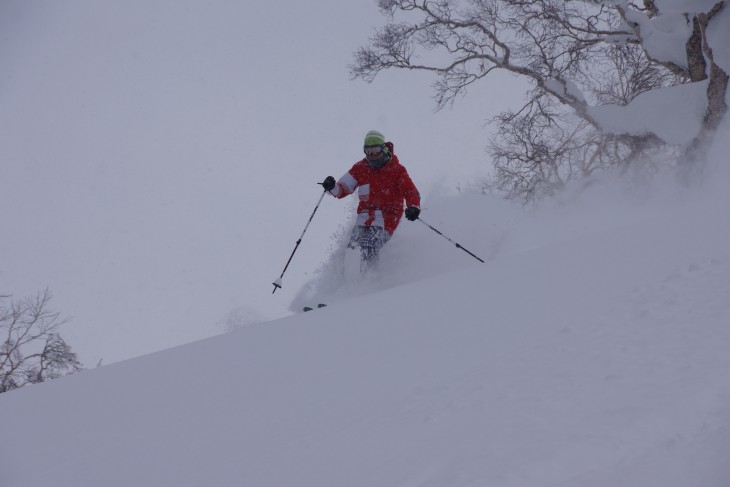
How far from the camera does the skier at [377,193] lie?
656 centimetres

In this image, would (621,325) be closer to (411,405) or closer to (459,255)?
(411,405)

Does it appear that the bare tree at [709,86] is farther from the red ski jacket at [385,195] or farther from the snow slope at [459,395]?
the red ski jacket at [385,195]

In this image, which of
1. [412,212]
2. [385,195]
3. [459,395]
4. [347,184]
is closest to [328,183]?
[347,184]

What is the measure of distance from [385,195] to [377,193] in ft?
0.37

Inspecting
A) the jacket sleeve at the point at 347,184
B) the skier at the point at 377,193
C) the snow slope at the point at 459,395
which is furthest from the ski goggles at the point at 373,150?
the snow slope at the point at 459,395

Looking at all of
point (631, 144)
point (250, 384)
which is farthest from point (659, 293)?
point (631, 144)

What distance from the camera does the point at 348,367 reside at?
224 cm

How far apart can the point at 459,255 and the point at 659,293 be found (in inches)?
207

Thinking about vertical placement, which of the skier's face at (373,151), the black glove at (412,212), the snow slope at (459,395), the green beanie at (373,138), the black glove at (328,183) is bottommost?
the snow slope at (459,395)

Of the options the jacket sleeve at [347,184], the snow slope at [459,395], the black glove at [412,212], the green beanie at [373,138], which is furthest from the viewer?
the jacket sleeve at [347,184]

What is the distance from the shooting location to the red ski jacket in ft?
21.8

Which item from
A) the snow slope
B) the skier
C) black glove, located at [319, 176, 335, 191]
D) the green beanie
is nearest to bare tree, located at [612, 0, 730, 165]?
the snow slope

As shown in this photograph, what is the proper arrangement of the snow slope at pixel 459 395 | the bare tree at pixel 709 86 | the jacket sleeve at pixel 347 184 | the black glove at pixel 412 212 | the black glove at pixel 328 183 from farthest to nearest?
the jacket sleeve at pixel 347 184, the black glove at pixel 328 183, the black glove at pixel 412 212, the bare tree at pixel 709 86, the snow slope at pixel 459 395

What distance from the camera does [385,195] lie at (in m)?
6.65
